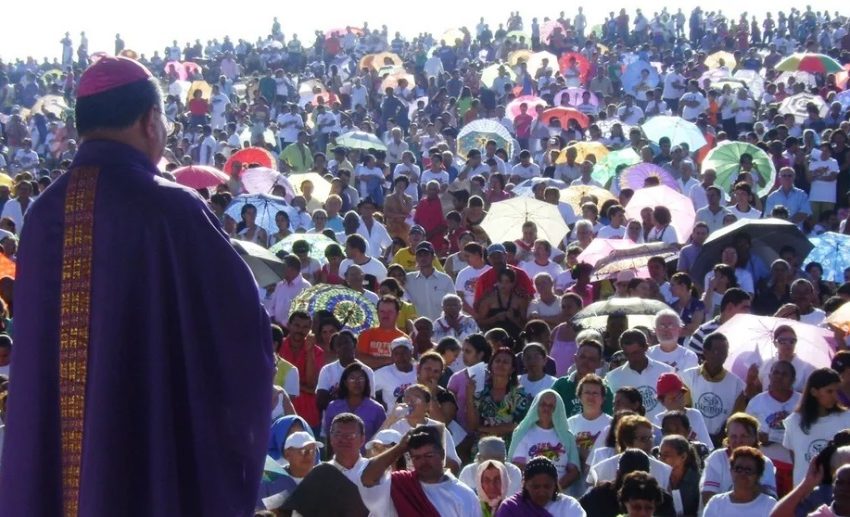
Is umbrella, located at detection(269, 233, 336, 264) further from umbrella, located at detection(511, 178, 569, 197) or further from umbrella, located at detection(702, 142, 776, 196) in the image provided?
umbrella, located at detection(702, 142, 776, 196)

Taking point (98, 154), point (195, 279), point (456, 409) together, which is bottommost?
point (456, 409)

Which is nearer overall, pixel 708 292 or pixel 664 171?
pixel 708 292

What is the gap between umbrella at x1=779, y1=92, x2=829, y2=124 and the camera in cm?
2517

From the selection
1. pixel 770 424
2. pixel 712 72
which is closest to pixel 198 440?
pixel 770 424

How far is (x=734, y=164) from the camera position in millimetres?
19484

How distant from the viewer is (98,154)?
12.4 feet

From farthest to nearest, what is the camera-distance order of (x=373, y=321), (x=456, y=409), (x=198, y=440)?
(x=373, y=321) → (x=456, y=409) → (x=198, y=440)

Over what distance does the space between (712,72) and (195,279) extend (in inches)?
1125

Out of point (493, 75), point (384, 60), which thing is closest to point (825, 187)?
point (493, 75)

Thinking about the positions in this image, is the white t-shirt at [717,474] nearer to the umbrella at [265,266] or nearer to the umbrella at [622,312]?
the umbrella at [622,312]

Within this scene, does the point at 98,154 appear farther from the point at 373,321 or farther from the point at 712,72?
the point at 712,72

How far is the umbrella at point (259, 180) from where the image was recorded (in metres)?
19.3

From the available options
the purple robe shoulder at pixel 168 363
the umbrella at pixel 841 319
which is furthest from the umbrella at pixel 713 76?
the purple robe shoulder at pixel 168 363

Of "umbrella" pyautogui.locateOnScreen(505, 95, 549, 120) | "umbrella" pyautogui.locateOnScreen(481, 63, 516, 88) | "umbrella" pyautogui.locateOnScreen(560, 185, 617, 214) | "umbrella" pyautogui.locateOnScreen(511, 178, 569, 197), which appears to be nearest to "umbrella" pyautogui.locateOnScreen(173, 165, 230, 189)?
"umbrella" pyautogui.locateOnScreen(511, 178, 569, 197)
